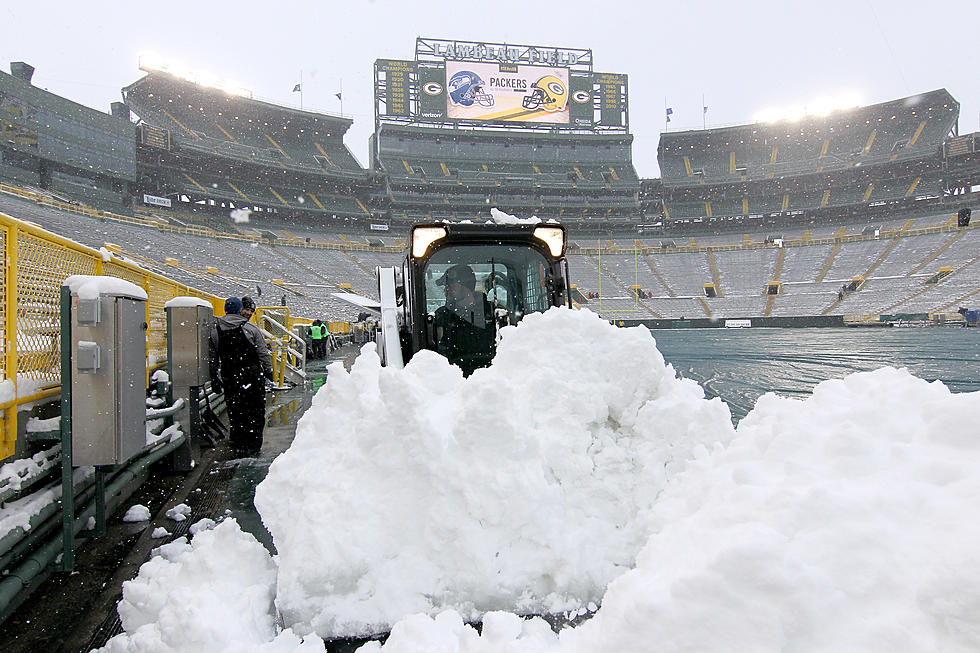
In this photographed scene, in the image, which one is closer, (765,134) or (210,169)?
(210,169)

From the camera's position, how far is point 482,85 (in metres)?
44.4

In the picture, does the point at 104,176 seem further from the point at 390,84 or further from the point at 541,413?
the point at 541,413

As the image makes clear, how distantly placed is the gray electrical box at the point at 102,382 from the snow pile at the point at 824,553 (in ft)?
7.36

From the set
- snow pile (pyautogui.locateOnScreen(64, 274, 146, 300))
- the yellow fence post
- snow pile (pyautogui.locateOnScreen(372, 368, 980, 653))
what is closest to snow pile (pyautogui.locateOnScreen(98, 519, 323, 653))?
snow pile (pyautogui.locateOnScreen(372, 368, 980, 653))

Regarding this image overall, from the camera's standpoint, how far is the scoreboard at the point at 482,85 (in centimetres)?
4425

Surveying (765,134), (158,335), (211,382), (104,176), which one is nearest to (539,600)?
(211,382)

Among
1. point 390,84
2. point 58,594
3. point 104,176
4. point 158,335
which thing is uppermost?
point 390,84

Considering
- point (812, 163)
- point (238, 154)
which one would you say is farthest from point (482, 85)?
point (812, 163)

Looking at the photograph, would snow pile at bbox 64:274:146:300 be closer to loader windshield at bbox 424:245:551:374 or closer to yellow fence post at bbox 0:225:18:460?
yellow fence post at bbox 0:225:18:460

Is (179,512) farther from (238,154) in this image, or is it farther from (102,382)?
(238,154)

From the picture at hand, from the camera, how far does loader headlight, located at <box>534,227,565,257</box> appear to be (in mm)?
3918

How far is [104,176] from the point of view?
3375 centimetres

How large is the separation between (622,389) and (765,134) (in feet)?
175

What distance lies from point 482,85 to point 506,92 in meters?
2.18
